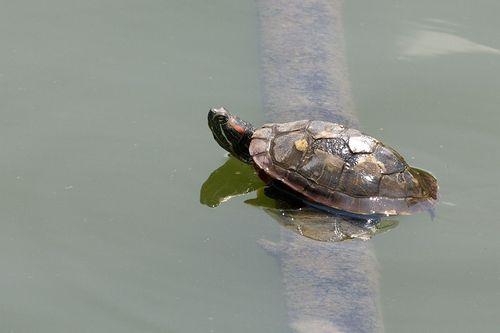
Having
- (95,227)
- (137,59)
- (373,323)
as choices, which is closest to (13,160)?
(95,227)

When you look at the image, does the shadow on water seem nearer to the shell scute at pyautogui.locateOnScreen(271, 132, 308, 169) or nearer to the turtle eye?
the shell scute at pyautogui.locateOnScreen(271, 132, 308, 169)

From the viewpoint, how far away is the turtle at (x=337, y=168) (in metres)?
5.55

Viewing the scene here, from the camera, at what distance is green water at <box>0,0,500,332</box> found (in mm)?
4863

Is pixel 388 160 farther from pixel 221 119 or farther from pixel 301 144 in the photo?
pixel 221 119

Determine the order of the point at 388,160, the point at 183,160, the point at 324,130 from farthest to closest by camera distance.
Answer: the point at 183,160 → the point at 324,130 → the point at 388,160

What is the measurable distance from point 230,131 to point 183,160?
0.38m

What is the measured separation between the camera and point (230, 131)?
579 cm

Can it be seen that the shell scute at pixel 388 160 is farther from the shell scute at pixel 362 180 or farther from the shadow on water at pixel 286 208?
the shadow on water at pixel 286 208

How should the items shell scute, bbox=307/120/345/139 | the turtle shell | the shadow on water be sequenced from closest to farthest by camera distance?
the shadow on water < the turtle shell < shell scute, bbox=307/120/345/139

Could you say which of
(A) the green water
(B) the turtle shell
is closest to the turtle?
(B) the turtle shell

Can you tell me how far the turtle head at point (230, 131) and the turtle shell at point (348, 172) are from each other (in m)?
0.29

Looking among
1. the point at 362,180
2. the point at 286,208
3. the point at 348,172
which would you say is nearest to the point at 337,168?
the point at 348,172

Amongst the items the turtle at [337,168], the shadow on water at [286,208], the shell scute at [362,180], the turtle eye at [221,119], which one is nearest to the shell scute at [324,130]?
the turtle at [337,168]

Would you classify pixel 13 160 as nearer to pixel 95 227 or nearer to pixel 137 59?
pixel 95 227
